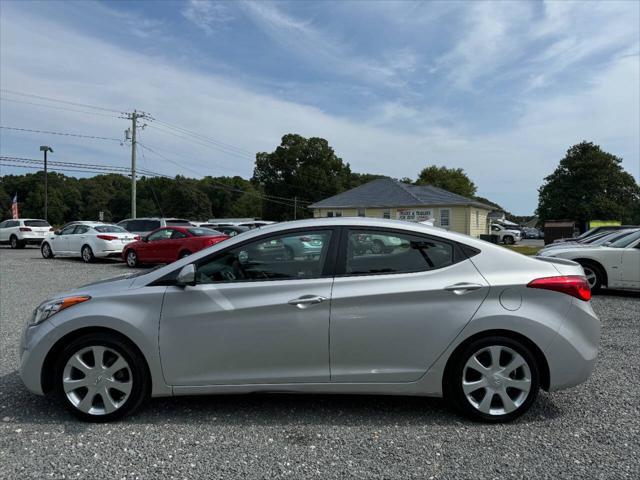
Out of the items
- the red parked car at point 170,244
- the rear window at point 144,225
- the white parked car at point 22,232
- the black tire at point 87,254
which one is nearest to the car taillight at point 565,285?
the red parked car at point 170,244

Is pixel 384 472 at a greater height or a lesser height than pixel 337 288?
lesser

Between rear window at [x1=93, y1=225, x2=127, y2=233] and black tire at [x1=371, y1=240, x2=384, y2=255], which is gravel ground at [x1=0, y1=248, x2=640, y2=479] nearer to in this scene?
black tire at [x1=371, y1=240, x2=384, y2=255]

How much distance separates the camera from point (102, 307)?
144 inches

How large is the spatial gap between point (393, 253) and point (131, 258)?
14415 millimetres

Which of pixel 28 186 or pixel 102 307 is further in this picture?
pixel 28 186

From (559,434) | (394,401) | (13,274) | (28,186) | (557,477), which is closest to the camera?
(557,477)

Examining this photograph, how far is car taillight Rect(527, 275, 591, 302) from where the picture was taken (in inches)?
145

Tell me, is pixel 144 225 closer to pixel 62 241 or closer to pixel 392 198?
pixel 62 241

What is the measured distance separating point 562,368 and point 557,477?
3.16 feet

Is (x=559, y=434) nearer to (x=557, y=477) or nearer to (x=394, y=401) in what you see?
(x=557, y=477)

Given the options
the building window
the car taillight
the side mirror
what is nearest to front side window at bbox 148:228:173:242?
the side mirror

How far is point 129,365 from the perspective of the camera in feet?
11.9

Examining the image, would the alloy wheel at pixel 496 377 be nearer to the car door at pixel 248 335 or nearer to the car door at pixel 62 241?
the car door at pixel 248 335

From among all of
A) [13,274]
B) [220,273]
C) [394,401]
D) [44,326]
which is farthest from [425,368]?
[13,274]
